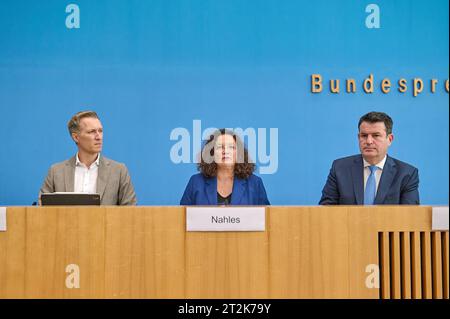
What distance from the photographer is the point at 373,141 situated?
3.08 m

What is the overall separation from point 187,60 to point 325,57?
1.05 meters

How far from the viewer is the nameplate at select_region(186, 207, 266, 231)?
1926 mm

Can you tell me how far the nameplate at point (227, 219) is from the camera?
1.93 meters

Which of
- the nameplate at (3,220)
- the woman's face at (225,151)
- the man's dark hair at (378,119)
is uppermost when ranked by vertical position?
the man's dark hair at (378,119)

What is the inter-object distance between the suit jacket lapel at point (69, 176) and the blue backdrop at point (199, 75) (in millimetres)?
1029

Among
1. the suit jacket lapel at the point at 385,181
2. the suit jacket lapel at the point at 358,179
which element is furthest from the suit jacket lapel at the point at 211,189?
the suit jacket lapel at the point at 385,181

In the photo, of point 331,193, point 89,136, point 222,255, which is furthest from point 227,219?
point 89,136

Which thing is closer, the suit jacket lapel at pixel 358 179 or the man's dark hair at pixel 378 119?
the suit jacket lapel at pixel 358 179

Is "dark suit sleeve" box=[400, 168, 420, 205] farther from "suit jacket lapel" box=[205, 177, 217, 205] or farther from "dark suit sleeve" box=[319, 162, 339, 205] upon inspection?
"suit jacket lapel" box=[205, 177, 217, 205]

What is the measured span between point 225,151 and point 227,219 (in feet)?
4.55

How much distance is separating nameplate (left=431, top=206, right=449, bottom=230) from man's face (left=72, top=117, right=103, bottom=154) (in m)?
2.05

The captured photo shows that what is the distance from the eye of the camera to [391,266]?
1.92m

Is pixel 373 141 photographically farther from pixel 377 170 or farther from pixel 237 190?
pixel 237 190

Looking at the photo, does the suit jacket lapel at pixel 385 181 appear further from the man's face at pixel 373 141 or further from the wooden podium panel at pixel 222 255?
the wooden podium panel at pixel 222 255
